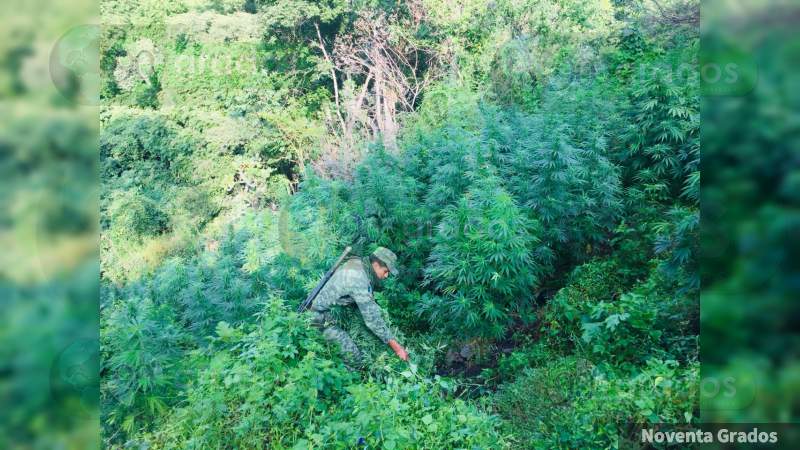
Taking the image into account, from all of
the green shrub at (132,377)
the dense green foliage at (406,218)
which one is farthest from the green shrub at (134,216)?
the green shrub at (132,377)

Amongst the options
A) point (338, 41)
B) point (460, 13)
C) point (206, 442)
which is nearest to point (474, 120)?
point (460, 13)

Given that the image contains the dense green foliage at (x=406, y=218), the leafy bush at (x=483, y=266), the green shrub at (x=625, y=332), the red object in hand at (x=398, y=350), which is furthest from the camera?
the leafy bush at (x=483, y=266)

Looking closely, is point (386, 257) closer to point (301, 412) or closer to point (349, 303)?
point (349, 303)

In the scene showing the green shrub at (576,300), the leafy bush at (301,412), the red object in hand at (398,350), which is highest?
the leafy bush at (301,412)

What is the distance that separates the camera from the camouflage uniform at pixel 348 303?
3.88 meters

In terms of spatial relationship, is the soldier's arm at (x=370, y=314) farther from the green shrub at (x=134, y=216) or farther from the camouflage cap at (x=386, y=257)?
the green shrub at (x=134, y=216)

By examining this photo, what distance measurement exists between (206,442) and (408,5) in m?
4.69

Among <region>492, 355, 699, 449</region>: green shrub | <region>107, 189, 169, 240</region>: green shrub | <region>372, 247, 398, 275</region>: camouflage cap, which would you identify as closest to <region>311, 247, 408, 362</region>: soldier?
<region>372, 247, 398, 275</region>: camouflage cap

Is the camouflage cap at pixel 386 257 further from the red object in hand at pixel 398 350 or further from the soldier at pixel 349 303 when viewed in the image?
the red object in hand at pixel 398 350

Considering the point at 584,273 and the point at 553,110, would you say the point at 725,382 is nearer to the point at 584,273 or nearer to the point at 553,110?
the point at 584,273

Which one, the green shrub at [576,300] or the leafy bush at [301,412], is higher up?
the leafy bush at [301,412]

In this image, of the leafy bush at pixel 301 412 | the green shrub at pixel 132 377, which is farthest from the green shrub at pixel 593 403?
the green shrub at pixel 132 377

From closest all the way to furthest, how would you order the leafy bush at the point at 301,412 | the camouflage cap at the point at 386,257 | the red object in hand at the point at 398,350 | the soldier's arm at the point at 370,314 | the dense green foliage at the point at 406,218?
the leafy bush at the point at 301,412 → the dense green foliage at the point at 406,218 → the red object in hand at the point at 398,350 → the soldier's arm at the point at 370,314 → the camouflage cap at the point at 386,257

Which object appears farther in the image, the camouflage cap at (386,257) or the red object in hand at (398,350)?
the camouflage cap at (386,257)
